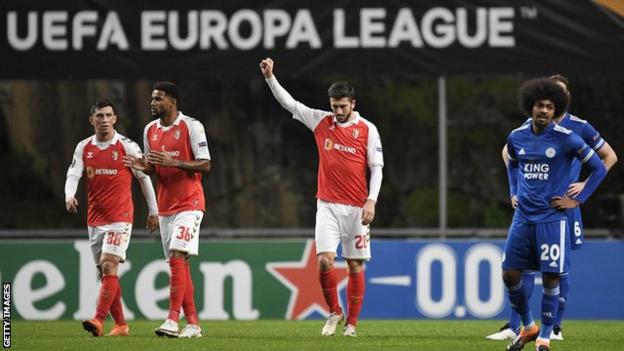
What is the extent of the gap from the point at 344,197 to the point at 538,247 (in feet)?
8.72

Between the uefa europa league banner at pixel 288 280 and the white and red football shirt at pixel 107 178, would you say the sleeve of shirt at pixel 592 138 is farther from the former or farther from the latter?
the uefa europa league banner at pixel 288 280

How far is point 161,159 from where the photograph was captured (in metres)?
12.6

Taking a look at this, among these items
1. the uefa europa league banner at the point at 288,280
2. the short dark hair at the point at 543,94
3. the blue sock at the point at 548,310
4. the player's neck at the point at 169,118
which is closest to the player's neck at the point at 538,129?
the short dark hair at the point at 543,94

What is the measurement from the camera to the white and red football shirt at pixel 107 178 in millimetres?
13484

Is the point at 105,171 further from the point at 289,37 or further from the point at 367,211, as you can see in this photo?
the point at 289,37

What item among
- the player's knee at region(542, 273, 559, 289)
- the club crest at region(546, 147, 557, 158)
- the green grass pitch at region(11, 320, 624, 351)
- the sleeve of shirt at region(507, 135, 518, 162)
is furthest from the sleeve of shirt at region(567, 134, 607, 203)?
the green grass pitch at region(11, 320, 624, 351)

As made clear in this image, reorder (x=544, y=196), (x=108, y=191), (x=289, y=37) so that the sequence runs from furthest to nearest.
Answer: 1. (x=289, y=37)
2. (x=108, y=191)
3. (x=544, y=196)

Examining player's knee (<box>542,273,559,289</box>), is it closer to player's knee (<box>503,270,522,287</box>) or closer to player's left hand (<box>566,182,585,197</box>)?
player's knee (<box>503,270,522,287</box>)

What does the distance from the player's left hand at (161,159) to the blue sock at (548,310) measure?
11.3 ft

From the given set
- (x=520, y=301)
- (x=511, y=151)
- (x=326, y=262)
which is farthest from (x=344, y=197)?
(x=520, y=301)

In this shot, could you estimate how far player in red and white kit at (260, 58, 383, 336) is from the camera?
1299 cm

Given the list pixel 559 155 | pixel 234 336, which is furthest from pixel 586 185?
pixel 234 336

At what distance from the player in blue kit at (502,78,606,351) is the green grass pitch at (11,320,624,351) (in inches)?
32.6

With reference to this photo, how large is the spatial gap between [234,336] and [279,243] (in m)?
4.97
